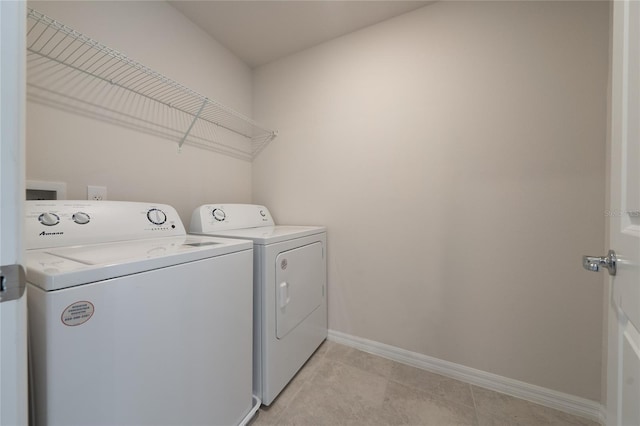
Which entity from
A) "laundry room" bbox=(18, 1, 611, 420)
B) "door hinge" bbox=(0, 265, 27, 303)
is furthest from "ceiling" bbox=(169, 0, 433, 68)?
"door hinge" bbox=(0, 265, 27, 303)

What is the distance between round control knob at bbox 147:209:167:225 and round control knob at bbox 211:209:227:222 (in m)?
0.31

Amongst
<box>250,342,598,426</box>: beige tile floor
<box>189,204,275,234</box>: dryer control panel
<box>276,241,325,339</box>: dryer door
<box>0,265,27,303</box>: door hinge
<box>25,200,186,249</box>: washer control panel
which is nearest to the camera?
<box>0,265,27,303</box>: door hinge

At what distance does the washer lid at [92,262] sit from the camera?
55cm

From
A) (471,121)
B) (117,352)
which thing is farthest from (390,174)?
(117,352)

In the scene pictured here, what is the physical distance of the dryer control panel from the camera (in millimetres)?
1461

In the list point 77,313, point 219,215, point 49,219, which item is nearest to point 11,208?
point 77,313

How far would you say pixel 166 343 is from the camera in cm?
75

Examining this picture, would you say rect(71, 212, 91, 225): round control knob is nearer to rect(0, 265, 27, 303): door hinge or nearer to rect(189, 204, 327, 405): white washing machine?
rect(189, 204, 327, 405): white washing machine

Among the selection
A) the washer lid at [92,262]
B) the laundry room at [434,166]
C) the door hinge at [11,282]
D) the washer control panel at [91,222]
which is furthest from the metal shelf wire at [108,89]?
the door hinge at [11,282]

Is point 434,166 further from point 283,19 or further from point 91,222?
point 91,222

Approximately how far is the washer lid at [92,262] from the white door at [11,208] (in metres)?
0.18

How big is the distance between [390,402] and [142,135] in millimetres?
2135

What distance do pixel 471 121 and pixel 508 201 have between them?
526 mm

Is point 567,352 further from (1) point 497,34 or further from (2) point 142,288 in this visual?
(2) point 142,288
